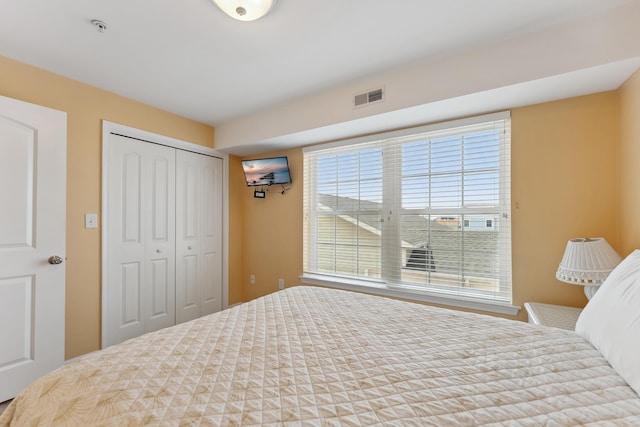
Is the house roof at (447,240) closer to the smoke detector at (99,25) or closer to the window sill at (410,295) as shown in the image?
the window sill at (410,295)

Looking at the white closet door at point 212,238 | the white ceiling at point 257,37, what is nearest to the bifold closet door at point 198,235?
the white closet door at point 212,238

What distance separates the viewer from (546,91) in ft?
6.31

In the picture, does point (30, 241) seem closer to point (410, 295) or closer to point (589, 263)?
point (410, 295)

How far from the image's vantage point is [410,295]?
2627mm

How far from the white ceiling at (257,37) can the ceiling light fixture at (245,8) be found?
3.2 inches

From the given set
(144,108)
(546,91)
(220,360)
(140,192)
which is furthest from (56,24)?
(546,91)

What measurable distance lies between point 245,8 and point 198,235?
2.55m

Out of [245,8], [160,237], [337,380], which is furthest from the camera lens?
[160,237]

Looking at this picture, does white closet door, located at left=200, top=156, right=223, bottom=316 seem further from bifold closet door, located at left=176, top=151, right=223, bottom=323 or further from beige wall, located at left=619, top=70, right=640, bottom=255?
beige wall, located at left=619, top=70, right=640, bottom=255

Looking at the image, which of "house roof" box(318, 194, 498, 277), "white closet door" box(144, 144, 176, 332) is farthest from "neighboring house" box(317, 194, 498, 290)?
"white closet door" box(144, 144, 176, 332)

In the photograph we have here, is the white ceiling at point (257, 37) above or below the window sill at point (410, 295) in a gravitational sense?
above

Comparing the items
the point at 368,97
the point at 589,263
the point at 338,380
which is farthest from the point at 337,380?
the point at 368,97

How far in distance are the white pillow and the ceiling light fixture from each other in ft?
6.56

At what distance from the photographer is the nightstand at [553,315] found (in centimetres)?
166
